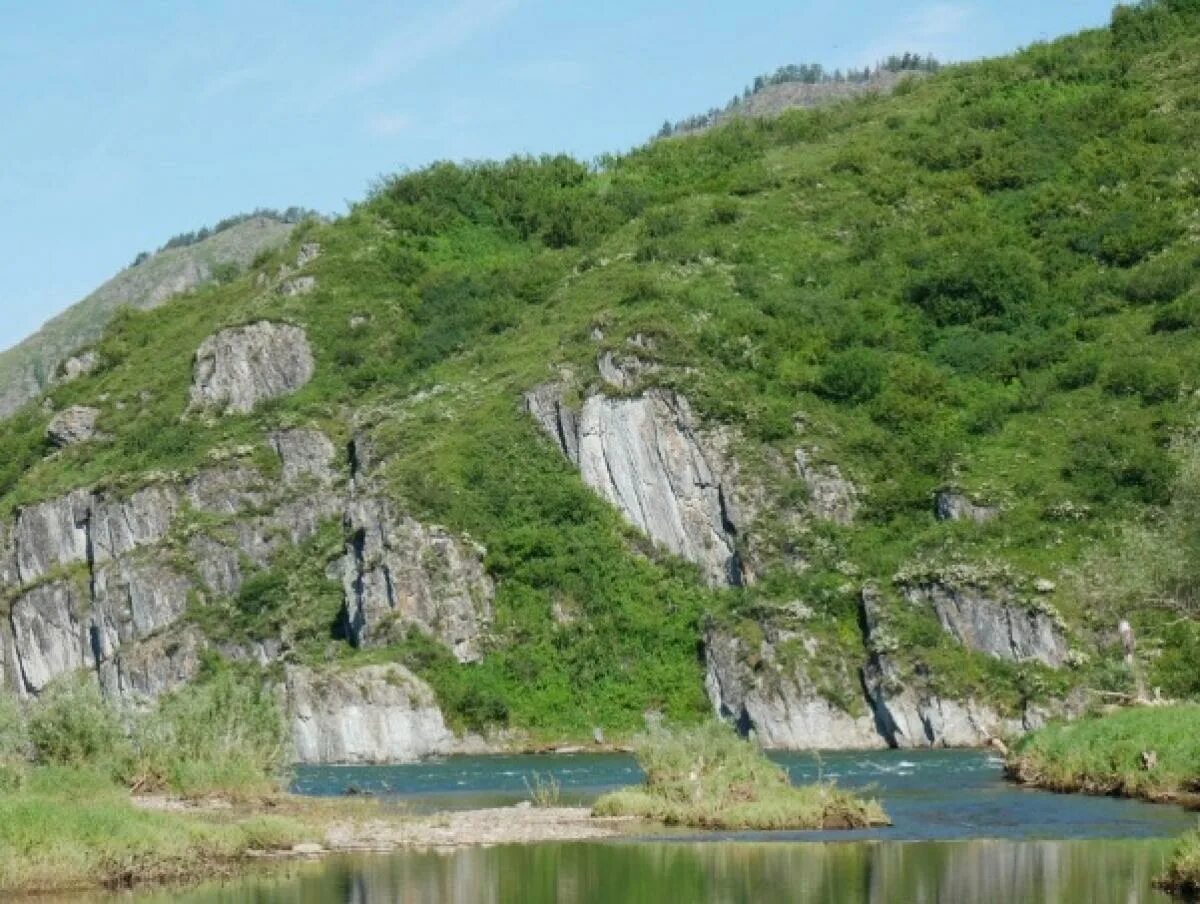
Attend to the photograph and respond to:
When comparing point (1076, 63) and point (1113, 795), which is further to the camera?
point (1076, 63)

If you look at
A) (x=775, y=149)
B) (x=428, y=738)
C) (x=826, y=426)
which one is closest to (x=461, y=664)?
(x=428, y=738)

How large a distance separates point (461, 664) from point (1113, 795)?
159ft

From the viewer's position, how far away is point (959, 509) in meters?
101

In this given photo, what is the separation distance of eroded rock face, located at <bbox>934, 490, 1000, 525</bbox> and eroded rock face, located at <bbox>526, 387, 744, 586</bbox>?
10494 millimetres

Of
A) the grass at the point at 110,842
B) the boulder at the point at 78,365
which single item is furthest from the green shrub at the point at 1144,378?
the boulder at the point at 78,365

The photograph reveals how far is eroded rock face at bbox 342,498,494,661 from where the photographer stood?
344 feet

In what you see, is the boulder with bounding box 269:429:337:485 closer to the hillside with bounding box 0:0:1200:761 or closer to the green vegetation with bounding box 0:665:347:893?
the hillside with bounding box 0:0:1200:761

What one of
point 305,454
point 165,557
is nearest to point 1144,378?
point 305,454

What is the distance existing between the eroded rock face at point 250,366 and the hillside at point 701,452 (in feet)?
0.96

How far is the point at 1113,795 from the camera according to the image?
194 feet

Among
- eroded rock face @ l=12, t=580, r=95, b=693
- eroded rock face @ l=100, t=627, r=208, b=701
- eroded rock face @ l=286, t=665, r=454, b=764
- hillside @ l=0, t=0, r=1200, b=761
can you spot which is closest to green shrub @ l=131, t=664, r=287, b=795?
hillside @ l=0, t=0, r=1200, b=761

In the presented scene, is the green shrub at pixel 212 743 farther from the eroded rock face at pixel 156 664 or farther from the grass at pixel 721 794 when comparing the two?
the eroded rock face at pixel 156 664

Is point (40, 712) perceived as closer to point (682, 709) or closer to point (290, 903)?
point (290, 903)

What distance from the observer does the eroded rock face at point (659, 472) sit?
4274 inches
